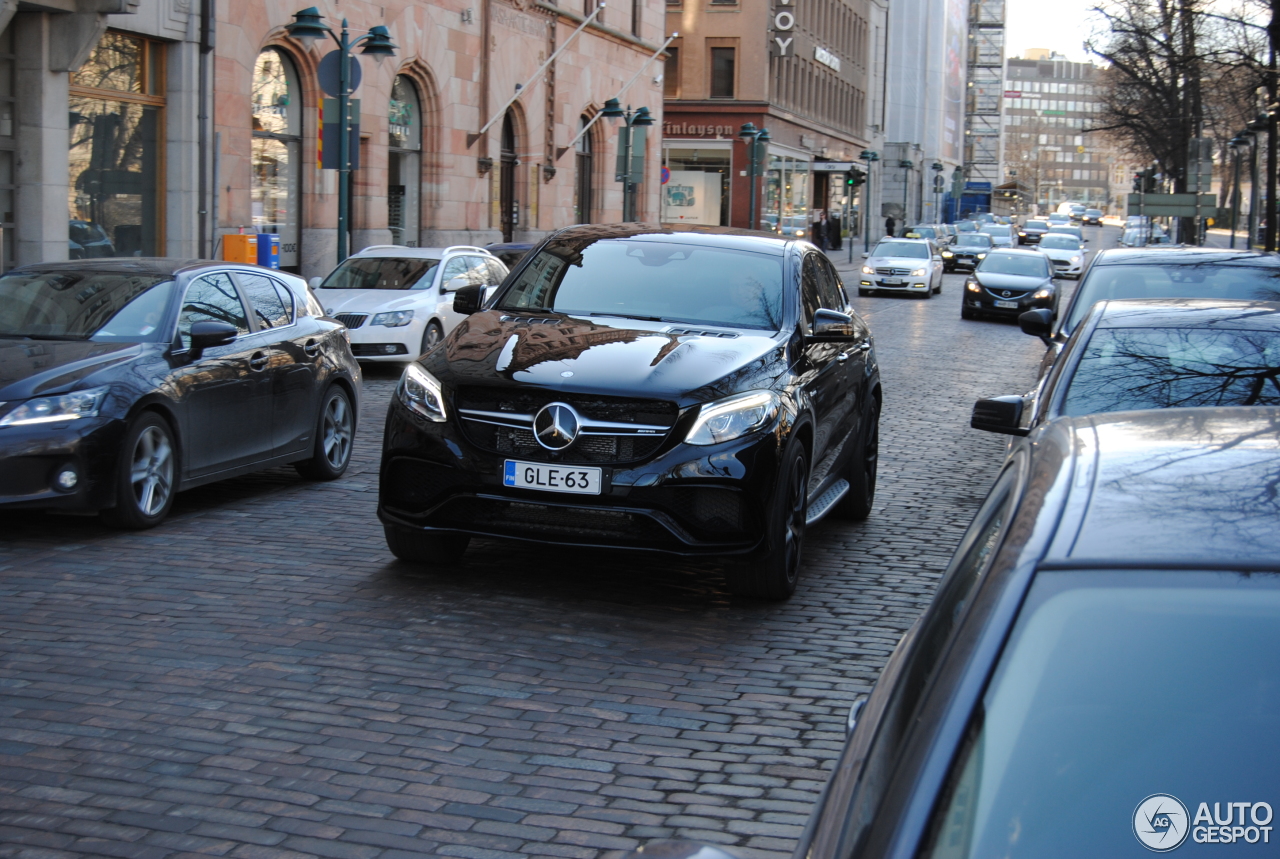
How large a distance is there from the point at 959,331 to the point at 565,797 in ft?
79.0

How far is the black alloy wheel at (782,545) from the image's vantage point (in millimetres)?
6633

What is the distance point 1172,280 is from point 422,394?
5639 mm

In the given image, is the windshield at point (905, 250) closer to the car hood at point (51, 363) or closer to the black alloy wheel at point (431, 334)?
the black alloy wheel at point (431, 334)

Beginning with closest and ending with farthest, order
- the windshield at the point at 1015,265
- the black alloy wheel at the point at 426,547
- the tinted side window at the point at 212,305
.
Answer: the black alloy wheel at the point at 426,547
the tinted side window at the point at 212,305
the windshield at the point at 1015,265

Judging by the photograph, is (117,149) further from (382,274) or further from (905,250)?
(905,250)

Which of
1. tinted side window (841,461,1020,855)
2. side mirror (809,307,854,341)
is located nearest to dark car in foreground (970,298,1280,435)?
side mirror (809,307,854,341)

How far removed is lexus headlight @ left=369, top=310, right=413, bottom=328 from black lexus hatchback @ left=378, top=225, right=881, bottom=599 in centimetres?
1002

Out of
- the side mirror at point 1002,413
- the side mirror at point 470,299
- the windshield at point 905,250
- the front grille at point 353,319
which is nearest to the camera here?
the side mirror at point 1002,413

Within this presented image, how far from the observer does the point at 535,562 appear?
24.9 feet

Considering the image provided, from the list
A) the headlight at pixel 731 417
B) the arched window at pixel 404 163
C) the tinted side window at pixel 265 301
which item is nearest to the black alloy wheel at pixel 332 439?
the tinted side window at pixel 265 301

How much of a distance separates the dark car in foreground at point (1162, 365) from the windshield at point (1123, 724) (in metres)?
4.10

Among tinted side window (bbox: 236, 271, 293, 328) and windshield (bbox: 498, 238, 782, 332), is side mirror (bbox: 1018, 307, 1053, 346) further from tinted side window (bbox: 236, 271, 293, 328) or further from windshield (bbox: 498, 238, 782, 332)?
tinted side window (bbox: 236, 271, 293, 328)

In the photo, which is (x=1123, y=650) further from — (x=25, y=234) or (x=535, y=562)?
(x=25, y=234)

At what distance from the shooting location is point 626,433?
254 inches
